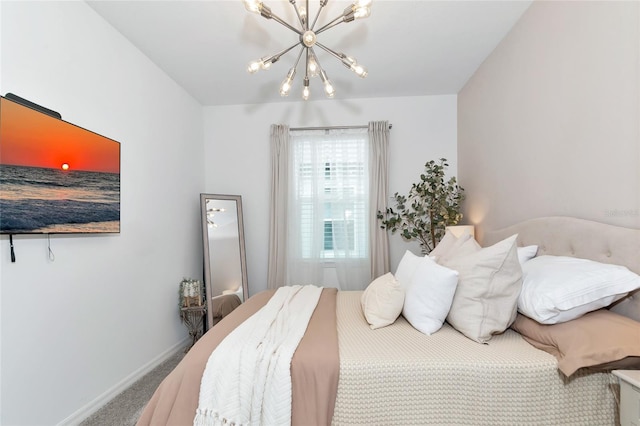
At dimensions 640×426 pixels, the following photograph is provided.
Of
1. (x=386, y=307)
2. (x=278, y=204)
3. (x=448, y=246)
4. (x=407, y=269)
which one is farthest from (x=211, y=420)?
(x=278, y=204)

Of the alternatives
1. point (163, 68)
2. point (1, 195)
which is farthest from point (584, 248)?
point (163, 68)

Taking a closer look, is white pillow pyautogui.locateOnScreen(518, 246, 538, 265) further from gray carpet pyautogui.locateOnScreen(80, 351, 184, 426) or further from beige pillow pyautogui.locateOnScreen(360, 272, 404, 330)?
gray carpet pyautogui.locateOnScreen(80, 351, 184, 426)

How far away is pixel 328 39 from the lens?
8.37ft

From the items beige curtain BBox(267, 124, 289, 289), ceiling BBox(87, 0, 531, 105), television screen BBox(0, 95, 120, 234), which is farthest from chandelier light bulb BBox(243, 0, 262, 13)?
beige curtain BBox(267, 124, 289, 289)

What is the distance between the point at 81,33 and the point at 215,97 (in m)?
1.67

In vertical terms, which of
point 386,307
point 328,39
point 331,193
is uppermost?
point 328,39

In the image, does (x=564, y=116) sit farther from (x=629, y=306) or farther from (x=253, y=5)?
(x=253, y=5)

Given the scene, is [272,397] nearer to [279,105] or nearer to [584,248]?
[584,248]

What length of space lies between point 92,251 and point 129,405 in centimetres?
107

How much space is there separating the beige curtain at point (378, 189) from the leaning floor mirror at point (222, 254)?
58.9 inches

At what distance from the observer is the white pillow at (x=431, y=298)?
63.2 inches

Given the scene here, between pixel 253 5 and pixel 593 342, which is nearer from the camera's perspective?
pixel 593 342

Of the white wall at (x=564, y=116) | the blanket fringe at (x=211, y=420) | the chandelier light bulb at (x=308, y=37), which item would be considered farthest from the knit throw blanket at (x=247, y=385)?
the white wall at (x=564, y=116)

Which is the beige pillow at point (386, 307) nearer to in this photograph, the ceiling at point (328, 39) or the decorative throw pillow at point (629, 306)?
the decorative throw pillow at point (629, 306)
